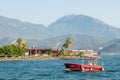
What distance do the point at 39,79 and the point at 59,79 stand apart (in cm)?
517

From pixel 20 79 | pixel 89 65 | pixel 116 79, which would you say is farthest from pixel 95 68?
pixel 20 79

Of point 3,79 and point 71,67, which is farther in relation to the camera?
point 71,67

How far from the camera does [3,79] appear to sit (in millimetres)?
101375

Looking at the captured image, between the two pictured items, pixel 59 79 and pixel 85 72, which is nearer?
pixel 59 79

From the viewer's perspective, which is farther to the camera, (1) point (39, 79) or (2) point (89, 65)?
(2) point (89, 65)

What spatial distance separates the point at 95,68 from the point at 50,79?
3446 centimetres

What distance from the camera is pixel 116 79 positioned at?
340 ft

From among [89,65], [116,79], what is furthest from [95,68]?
[116,79]

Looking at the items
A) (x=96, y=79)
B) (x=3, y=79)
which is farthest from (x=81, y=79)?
(x=3, y=79)

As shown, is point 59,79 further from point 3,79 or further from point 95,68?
point 95,68

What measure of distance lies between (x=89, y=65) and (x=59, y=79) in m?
31.8

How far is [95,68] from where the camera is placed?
13325 centimetres

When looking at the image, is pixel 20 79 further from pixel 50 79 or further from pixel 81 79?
pixel 81 79

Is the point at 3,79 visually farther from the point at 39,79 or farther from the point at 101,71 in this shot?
the point at 101,71
